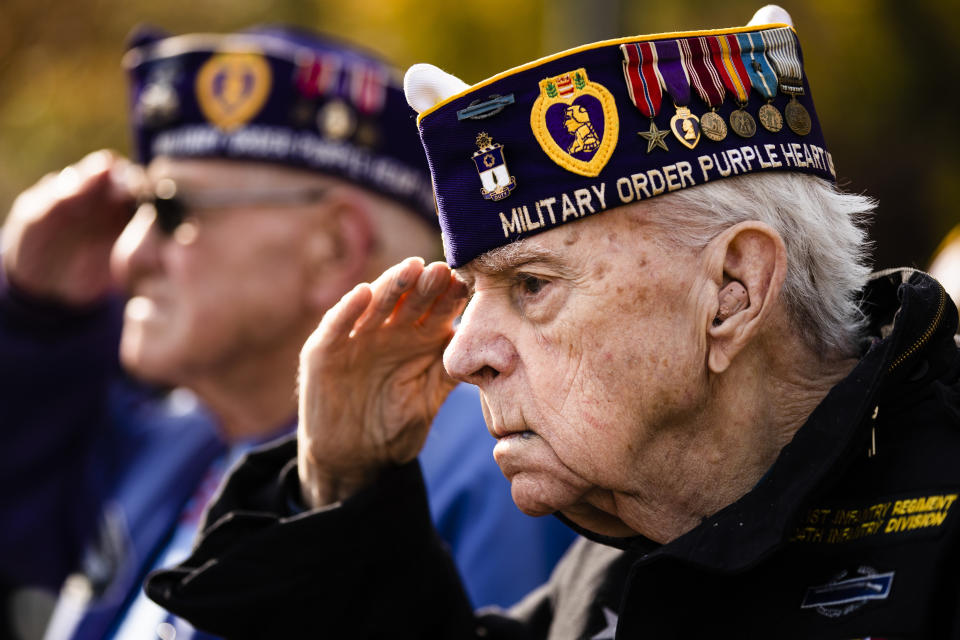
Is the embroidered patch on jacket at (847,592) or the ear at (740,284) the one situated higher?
the ear at (740,284)

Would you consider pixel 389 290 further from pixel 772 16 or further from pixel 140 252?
pixel 140 252

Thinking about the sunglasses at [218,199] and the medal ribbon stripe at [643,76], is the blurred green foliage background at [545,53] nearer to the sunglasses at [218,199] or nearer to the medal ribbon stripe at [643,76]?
the sunglasses at [218,199]

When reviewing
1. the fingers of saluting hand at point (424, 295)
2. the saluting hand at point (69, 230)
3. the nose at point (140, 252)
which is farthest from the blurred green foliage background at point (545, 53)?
the fingers of saluting hand at point (424, 295)

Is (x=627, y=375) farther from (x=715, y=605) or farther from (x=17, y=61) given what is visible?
(x=17, y=61)

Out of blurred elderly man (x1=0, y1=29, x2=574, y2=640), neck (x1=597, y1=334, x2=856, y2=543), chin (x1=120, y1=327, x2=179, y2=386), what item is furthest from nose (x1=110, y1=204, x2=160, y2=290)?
neck (x1=597, y1=334, x2=856, y2=543)

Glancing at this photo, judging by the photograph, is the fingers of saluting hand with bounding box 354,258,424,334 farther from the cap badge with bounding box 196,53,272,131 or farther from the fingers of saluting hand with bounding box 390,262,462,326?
the cap badge with bounding box 196,53,272,131

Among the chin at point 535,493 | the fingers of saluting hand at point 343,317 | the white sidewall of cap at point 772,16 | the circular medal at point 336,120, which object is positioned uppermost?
the circular medal at point 336,120

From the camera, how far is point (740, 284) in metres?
1.88

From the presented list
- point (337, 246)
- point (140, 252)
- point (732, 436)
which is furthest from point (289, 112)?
point (732, 436)

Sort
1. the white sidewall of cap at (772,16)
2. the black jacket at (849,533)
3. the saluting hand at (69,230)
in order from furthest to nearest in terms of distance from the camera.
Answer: the saluting hand at (69,230) → the white sidewall of cap at (772,16) → the black jacket at (849,533)

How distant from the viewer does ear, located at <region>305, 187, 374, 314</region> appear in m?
4.07

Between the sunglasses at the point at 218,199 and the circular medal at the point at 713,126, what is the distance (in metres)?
2.49

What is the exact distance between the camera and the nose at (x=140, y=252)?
13.6 feet

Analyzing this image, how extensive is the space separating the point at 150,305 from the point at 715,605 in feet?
9.76
